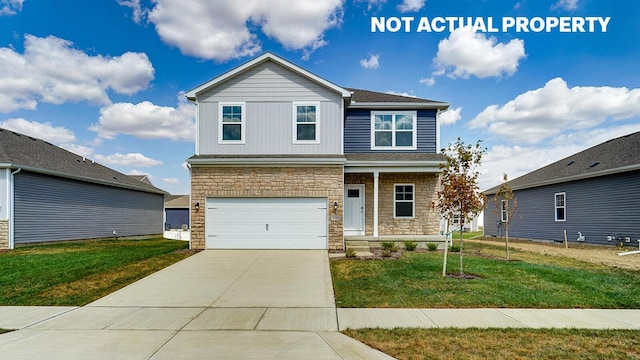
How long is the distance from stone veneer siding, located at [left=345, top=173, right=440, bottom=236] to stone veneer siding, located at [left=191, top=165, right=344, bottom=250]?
229 cm

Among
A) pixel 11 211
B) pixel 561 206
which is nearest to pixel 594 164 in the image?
pixel 561 206

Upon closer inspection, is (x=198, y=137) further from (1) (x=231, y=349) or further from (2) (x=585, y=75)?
(2) (x=585, y=75)

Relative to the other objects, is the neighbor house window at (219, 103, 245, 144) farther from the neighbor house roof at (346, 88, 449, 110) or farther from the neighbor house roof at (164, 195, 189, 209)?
the neighbor house roof at (164, 195, 189, 209)

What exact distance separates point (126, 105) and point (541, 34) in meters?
23.1

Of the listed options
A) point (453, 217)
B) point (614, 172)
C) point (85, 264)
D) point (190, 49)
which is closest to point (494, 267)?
point (453, 217)

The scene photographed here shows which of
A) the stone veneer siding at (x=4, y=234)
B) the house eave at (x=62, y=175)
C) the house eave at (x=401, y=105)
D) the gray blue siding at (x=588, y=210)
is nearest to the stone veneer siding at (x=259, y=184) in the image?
the house eave at (x=401, y=105)

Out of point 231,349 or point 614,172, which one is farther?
point 614,172

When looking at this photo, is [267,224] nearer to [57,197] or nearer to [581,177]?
[57,197]

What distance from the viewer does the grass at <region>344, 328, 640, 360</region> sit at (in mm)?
4320

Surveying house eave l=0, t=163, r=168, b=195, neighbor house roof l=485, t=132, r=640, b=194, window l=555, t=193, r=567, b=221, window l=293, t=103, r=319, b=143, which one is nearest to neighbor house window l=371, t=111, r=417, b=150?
window l=293, t=103, r=319, b=143

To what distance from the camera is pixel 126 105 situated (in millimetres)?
24312

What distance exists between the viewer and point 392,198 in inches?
620

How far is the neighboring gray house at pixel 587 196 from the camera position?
1570cm

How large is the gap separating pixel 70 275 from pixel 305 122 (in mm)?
8677
